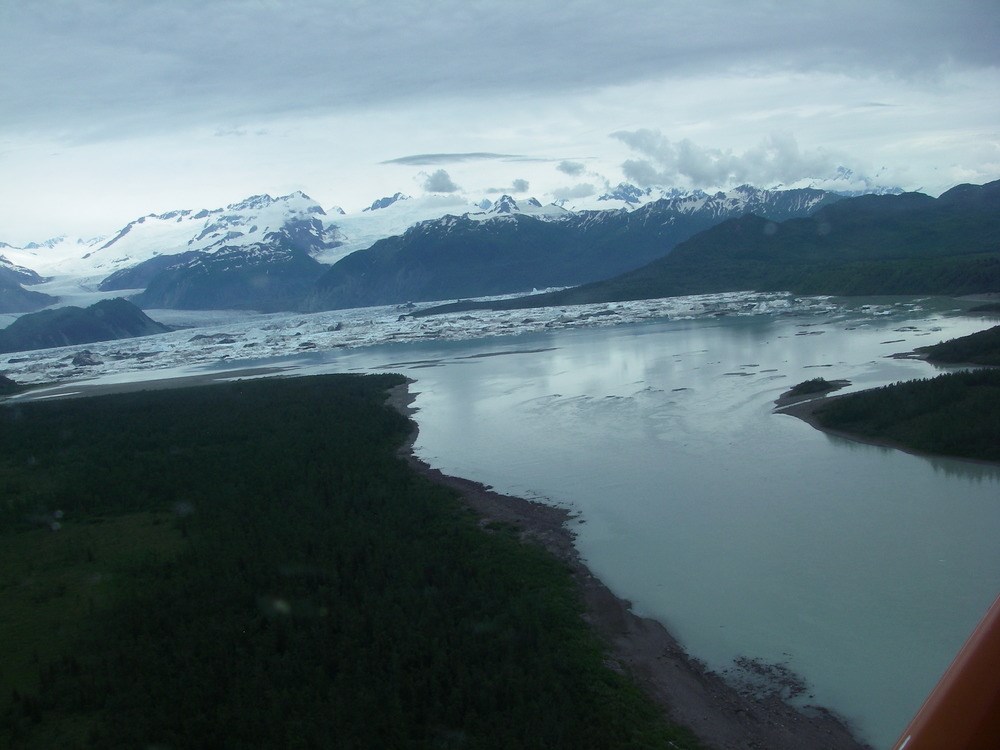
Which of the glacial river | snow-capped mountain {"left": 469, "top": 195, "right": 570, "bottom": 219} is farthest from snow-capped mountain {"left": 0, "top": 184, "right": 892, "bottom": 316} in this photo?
the glacial river

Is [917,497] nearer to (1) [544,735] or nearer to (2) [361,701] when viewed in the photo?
(1) [544,735]

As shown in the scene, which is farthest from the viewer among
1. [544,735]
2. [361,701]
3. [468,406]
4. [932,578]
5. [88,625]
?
[468,406]

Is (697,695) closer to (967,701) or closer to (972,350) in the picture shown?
(967,701)

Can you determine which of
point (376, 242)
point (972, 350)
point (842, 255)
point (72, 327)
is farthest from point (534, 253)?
point (972, 350)

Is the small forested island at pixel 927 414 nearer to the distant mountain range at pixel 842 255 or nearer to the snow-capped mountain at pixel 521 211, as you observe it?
the distant mountain range at pixel 842 255

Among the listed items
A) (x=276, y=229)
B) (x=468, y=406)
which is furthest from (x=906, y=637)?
(x=276, y=229)

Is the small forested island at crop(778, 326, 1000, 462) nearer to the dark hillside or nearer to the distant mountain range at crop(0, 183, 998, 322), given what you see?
the distant mountain range at crop(0, 183, 998, 322)
